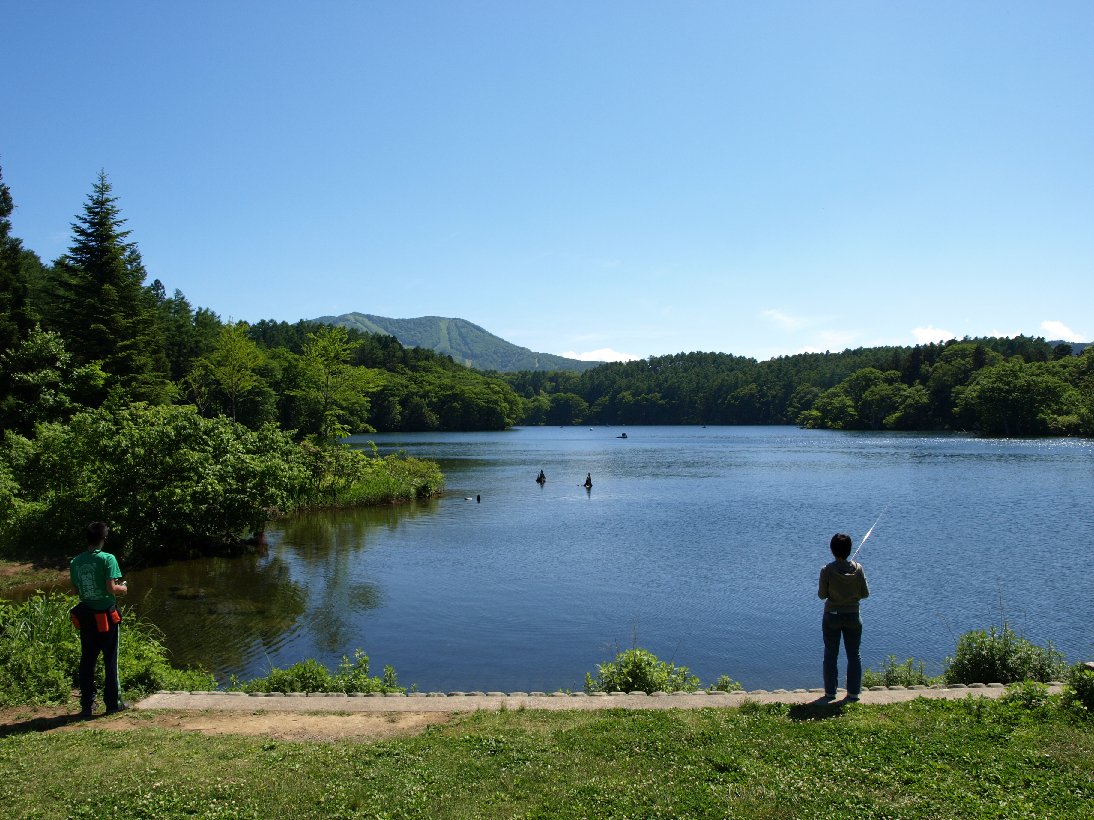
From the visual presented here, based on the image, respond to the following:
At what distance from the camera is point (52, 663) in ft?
34.6

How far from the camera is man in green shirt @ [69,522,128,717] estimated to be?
9031mm

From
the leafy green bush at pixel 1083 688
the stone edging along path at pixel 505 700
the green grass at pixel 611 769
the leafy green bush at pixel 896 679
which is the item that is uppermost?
the leafy green bush at pixel 1083 688

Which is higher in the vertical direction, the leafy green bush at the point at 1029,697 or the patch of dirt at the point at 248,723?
the leafy green bush at the point at 1029,697

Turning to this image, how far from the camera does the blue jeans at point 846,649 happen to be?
30.0 ft

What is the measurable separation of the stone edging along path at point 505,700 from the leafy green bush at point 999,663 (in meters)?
2.13

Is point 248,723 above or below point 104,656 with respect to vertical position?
below

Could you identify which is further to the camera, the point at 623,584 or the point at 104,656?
the point at 623,584

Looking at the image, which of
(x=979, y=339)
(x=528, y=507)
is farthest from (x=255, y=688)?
(x=979, y=339)

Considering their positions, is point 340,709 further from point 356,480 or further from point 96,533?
point 356,480

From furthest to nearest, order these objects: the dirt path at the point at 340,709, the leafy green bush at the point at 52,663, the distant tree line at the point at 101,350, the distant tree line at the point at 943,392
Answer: the distant tree line at the point at 943,392
the distant tree line at the point at 101,350
the leafy green bush at the point at 52,663
the dirt path at the point at 340,709

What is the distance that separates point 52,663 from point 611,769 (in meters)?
8.57

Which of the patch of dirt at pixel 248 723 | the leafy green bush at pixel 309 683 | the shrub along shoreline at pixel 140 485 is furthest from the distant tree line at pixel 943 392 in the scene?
the patch of dirt at pixel 248 723

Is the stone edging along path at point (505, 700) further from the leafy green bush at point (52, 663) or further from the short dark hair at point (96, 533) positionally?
the short dark hair at point (96, 533)

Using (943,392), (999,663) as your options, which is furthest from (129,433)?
(943,392)
